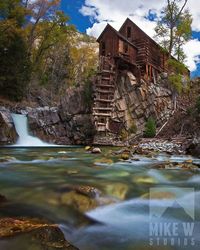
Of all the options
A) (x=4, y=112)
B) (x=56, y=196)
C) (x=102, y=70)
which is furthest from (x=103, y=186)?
(x=102, y=70)

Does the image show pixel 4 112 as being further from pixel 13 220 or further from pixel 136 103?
pixel 13 220

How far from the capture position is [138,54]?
101 feet

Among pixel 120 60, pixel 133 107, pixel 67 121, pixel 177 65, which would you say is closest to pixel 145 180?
pixel 67 121

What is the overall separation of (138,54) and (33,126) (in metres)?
14.1

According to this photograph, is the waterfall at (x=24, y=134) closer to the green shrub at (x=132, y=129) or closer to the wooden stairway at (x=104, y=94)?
the wooden stairway at (x=104, y=94)

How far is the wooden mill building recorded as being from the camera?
25.0m

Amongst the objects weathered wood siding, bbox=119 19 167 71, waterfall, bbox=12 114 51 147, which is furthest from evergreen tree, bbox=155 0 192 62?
waterfall, bbox=12 114 51 147

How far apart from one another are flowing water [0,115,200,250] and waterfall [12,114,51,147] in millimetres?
15147

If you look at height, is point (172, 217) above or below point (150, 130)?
below

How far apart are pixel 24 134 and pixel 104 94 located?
307 inches

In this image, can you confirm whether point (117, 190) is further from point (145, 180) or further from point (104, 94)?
point (104, 94)

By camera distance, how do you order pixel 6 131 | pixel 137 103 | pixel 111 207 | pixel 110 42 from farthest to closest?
pixel 110 42
pixel 137 103
pixel 6 131
pixel 111 207

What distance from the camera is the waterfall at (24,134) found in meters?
22.4

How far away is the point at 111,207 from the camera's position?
188 inches
